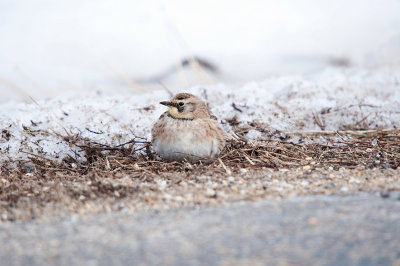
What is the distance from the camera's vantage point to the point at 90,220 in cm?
252

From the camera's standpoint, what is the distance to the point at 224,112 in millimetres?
5844

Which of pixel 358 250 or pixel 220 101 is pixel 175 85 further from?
pixel 358 250

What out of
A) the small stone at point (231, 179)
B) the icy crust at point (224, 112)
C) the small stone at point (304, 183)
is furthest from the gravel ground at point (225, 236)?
the icy crust at point (224, 112)

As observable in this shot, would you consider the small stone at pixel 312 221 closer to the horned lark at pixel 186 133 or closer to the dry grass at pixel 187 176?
the dry grass at pixel 187 176

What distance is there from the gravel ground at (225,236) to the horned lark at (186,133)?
4.72ft

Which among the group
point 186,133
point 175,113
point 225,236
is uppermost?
point 175,113

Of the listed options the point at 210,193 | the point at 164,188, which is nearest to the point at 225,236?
the point at 210,193

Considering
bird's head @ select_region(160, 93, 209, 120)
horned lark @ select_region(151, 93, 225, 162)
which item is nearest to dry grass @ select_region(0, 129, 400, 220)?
horned lark @ select_region(151, 93, 225, 162)

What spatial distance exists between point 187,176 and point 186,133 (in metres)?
0.64

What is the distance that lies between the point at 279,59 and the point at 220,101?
12.1ft

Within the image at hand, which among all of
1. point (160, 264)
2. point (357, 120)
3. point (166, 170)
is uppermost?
point (357, 120)

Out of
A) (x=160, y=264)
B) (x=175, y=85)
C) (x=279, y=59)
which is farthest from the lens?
(x=279, y=59)

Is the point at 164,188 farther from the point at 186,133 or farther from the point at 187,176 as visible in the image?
the point at 186,133

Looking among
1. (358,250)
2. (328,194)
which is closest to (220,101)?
(328,194)
